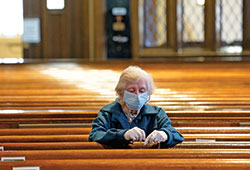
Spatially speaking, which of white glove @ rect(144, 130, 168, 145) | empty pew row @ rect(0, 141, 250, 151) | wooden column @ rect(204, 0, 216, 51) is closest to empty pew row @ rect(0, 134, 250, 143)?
empty pew row @ rect(0, 141, 250, 151)

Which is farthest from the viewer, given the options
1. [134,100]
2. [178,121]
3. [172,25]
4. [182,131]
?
[172,25]

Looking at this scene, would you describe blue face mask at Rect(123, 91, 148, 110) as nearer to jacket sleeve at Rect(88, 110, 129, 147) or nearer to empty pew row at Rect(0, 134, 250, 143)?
jacket sleeve at Rect(88, 110, 129, 147)

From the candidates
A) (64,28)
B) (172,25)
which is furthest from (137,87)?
(64,28)

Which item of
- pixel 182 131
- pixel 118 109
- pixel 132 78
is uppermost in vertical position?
pixel 132 78

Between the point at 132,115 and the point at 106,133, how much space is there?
A: 0.19 meters

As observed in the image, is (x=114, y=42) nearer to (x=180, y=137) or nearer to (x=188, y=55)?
(x=188, y=55)

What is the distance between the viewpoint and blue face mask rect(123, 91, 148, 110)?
160 centimetres

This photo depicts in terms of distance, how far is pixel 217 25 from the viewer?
21.0 ft

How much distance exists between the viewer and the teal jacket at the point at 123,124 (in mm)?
1535

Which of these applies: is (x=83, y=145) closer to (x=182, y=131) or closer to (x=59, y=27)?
(x=182, y=131)

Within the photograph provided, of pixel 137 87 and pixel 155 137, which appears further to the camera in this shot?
pixel 137 87

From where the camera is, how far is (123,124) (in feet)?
5.35

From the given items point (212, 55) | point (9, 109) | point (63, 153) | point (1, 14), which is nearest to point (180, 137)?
point (63, 153)

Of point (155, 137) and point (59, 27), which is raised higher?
point (59, 27)
